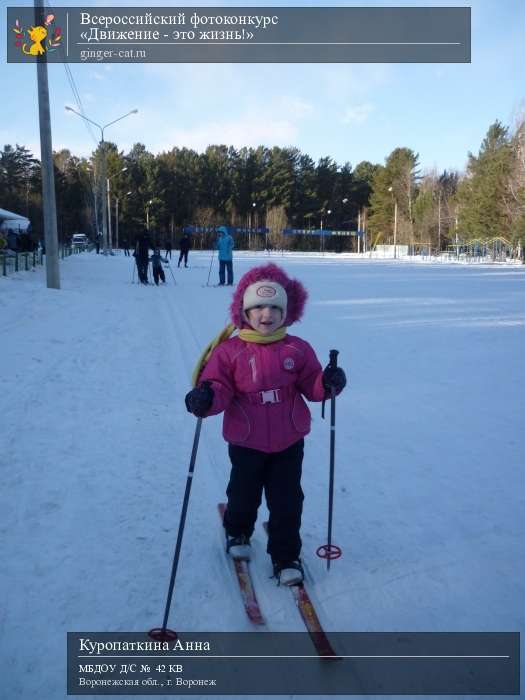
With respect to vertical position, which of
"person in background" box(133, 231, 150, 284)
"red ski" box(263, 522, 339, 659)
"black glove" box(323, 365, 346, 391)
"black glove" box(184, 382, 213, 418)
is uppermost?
"person in background" box(133, 231, 150, 284)

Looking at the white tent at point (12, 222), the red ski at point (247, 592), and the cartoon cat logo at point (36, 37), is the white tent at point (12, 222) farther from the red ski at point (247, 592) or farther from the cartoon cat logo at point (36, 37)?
the red ski at point (247, 592)

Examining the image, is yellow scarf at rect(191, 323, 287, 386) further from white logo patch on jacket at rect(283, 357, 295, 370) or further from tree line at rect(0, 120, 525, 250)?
tree line at rect(0, 120, 525, 250)

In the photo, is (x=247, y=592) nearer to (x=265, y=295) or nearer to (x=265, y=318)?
(x=265, y=318)

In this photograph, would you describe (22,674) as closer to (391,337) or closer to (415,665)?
(415,665)

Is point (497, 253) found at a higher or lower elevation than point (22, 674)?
higher

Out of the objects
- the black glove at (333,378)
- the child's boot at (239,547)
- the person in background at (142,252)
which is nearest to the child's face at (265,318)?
the black glove at (333,378)

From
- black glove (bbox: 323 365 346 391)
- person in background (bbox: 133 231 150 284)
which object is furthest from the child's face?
person in background (bbox: 133 231 150 284)

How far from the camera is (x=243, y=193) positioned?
247 feet

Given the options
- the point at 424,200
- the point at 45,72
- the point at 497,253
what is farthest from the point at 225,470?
the point at 424,200

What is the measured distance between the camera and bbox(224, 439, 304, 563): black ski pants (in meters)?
2.91

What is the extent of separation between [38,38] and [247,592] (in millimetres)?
14495

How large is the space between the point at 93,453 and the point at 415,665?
2.83 meters

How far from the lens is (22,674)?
7.64 ft

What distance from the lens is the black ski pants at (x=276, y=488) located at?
291 cm
